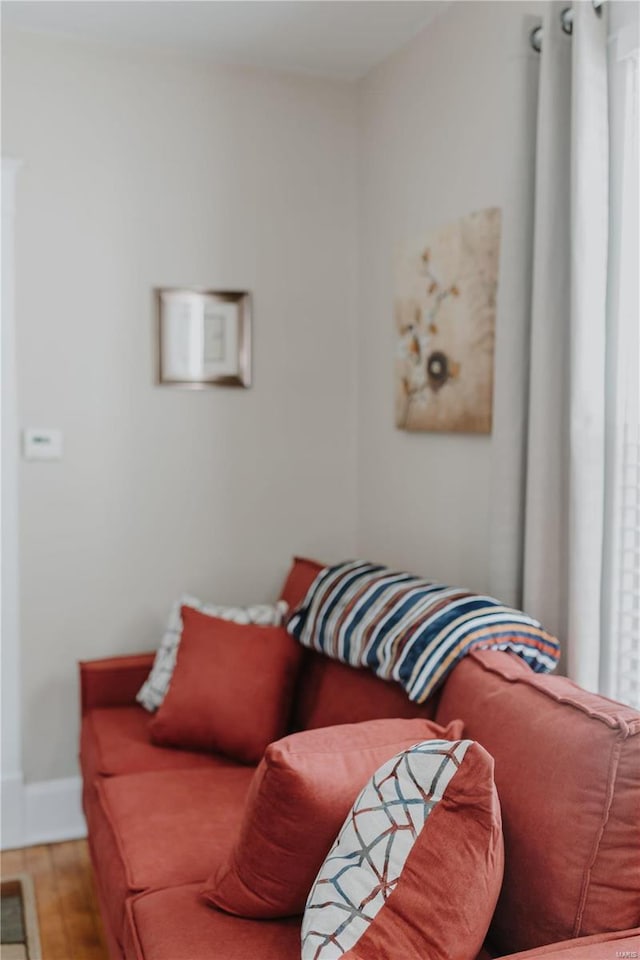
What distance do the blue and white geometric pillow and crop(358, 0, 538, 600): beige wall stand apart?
3.00ft

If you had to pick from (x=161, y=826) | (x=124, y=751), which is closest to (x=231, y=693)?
(x=124, y=751)

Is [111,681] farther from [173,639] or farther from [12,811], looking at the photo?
[12,811]

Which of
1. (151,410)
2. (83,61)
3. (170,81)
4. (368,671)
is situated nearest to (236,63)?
(170,81)

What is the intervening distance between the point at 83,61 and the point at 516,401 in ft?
6.47

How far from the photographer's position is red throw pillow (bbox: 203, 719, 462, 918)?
170 centimetres

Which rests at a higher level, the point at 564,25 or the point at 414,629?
the point at 564,25

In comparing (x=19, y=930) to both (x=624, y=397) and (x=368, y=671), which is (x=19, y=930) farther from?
(x=624, y=397)

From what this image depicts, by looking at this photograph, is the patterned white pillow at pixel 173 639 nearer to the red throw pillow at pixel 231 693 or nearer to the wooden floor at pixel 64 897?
the red throw pillow at pixel 231 693

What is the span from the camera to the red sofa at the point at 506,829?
5.11 ft

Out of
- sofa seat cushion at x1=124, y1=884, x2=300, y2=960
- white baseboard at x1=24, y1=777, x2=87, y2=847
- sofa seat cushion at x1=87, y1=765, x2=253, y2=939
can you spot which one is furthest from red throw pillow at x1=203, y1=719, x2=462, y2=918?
white baseboard at x1=24, y1=777, x2=87, y2=847

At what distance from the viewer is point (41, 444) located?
318cm

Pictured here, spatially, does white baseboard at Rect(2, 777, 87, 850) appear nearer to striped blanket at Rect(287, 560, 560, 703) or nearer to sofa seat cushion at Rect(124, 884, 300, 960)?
striped blanket at Rect(287, 560, 560, 703)

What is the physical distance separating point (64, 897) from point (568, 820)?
186 centimetres

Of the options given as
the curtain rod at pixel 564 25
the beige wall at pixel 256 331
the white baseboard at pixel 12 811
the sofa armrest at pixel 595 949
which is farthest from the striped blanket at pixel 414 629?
the curtain rod at pixel 564 25
